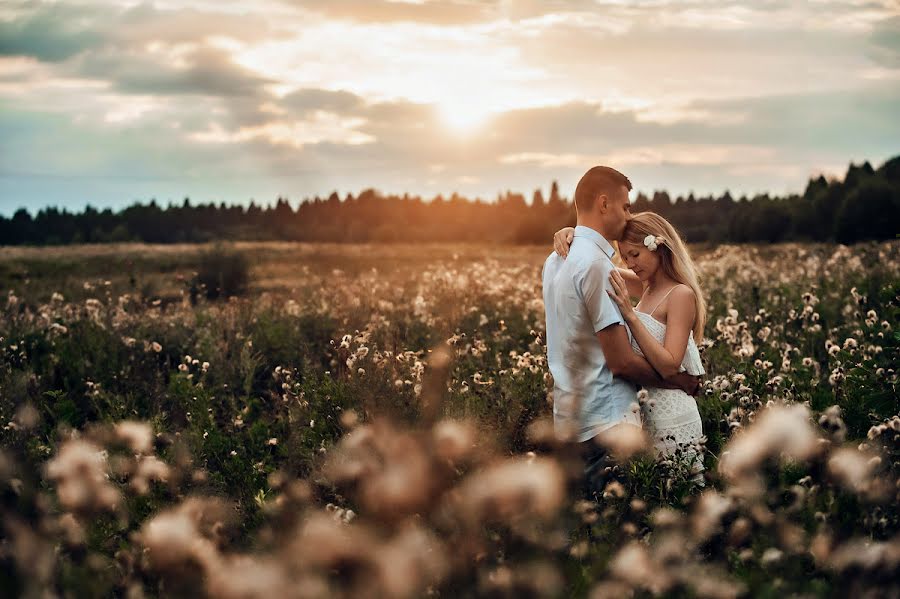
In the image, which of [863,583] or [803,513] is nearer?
[863,583]

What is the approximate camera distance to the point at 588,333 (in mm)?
4219

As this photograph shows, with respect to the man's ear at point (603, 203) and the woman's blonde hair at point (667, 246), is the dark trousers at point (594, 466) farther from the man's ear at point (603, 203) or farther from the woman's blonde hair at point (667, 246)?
the man's ear at point (603, 203)

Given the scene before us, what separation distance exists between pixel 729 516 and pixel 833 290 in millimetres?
8807

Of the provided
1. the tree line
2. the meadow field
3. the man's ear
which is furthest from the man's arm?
the tree line

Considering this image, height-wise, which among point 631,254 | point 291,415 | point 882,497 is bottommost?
point 291,415

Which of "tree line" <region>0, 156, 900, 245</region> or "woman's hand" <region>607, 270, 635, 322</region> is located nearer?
"woman's hand" <region>607, 270, 635, 322</region>

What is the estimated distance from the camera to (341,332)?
334 inches

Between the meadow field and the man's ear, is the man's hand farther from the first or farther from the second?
the man's ear

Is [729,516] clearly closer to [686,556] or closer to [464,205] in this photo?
[686,556]

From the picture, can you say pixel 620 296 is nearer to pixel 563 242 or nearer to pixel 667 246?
pixel 563 242

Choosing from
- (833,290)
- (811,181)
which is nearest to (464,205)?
(811,181)

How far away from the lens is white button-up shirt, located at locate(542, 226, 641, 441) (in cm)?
408

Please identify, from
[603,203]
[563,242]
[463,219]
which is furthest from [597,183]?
[463,219]

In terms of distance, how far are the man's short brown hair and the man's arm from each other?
78 cm
